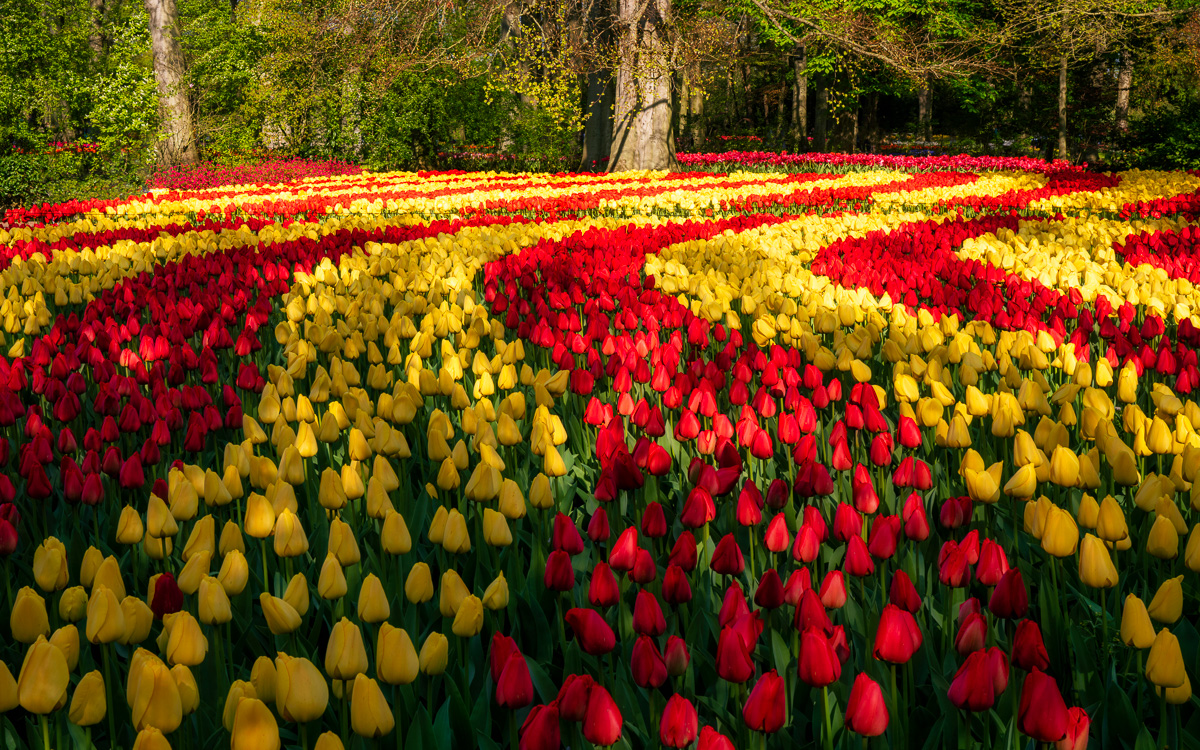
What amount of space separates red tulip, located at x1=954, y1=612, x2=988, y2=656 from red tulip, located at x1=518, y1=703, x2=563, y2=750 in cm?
71

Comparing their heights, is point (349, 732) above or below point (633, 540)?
below

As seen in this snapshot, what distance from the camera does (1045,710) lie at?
4.27 feet

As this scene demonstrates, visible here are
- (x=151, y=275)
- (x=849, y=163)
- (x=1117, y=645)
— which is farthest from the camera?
(x=849, y=163)

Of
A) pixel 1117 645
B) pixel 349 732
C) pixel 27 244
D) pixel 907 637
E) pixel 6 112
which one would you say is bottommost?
pixel 1117 645

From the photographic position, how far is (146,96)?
64.6 feet

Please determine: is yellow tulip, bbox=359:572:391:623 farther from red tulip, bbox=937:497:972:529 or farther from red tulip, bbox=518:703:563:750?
red tulip, bbox=937:497:972:529

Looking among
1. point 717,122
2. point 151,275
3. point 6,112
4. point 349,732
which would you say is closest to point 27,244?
point 151,275

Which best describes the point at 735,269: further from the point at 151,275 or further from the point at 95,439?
the point at 151,275

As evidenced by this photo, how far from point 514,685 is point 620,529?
1.09 metres

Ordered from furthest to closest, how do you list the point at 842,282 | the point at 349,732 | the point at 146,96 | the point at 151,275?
the point at 146,96 < the point at 151,275 < the point at 842,282 < the point at 349,732

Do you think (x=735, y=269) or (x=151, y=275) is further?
(x=151, y=275)

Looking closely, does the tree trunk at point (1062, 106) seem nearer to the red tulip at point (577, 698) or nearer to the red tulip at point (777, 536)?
the red tulip at point (777, 536)

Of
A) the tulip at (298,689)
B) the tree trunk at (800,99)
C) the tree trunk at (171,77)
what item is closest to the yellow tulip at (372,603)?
the tulip at (298,689)

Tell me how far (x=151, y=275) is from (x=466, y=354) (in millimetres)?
4101
